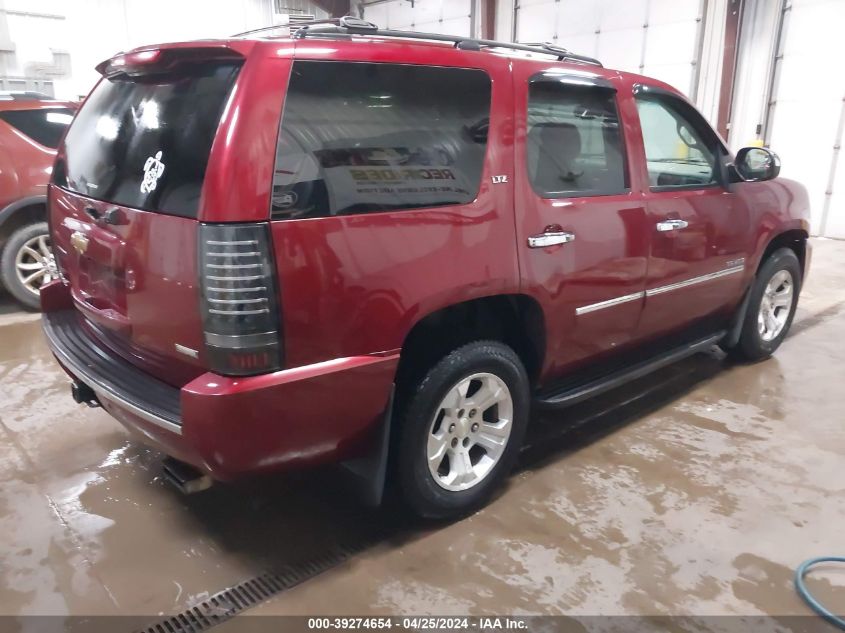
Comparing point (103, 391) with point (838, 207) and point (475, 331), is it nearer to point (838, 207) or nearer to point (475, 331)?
point (475, 331)

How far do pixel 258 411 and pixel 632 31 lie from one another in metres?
10.2

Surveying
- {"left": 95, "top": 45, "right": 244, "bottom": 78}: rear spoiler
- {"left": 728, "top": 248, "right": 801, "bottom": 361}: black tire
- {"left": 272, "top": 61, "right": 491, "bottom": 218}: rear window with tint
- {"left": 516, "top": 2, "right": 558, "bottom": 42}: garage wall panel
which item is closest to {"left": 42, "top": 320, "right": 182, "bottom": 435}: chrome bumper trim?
{"left": 272, "top": 61, "right": 491, "bottom": 218}: rear window with tint

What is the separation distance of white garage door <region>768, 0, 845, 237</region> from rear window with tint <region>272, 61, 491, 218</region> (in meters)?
8.56

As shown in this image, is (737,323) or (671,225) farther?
(737,323)

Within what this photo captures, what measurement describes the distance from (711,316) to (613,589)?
2.12 metres

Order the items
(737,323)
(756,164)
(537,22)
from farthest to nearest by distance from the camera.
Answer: (537,22)
(737,323)
(756,164)

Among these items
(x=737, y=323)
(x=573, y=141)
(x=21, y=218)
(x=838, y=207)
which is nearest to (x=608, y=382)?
(x=573, y=141)

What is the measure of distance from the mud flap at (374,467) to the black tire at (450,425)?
79 millimetres

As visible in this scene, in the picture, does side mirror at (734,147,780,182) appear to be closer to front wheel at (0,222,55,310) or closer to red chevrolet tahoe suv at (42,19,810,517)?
red chevrolet tahoe suv at (42,19,810,517)

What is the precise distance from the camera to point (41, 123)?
5195 millimetres

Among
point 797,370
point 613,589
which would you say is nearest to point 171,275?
point 613,589

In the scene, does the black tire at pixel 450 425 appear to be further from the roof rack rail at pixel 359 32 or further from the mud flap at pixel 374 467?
the roof rack rail at pixel 359 32

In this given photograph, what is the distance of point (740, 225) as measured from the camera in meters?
3.63

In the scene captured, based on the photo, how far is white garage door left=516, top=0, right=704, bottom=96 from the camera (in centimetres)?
950
